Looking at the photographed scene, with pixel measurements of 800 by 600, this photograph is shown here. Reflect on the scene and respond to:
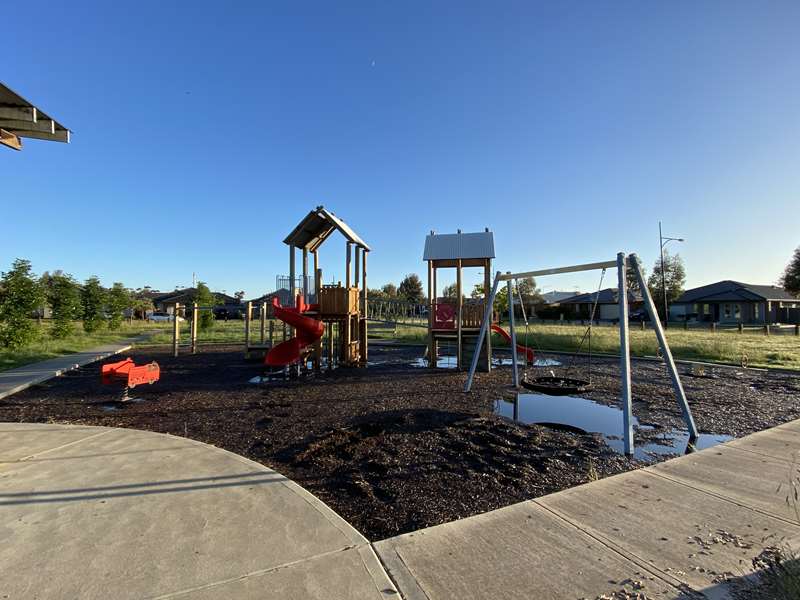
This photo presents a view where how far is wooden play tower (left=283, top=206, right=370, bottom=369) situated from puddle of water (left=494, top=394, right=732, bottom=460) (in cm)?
640

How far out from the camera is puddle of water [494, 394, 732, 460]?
552cm

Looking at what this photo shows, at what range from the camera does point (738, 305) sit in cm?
4700

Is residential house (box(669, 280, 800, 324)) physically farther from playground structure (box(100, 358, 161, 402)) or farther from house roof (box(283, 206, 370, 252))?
playground structure (box(100, 358, 161, 402))

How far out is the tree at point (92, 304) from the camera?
80.7 feet

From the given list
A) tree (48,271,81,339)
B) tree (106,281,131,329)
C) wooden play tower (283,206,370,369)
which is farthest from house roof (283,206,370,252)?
tree (106,281,131,329)

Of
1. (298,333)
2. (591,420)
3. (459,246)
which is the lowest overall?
(591,420)

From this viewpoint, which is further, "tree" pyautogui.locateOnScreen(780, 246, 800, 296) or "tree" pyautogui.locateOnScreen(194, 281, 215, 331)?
"tree" pyautogui.locateOnScreen(780, 246, 800, 296)

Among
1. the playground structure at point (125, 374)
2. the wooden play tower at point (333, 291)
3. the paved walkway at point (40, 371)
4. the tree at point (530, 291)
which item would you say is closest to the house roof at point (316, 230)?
the wooden play tower at point (333, 291)

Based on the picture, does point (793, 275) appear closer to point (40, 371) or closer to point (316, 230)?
point (316, 230)

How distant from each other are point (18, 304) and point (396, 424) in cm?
1634

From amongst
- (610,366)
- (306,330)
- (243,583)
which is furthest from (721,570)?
(610,366)

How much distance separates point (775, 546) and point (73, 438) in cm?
758

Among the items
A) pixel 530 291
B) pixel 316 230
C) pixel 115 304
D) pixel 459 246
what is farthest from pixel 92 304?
pixel 530 291

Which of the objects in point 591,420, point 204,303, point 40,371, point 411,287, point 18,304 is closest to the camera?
point 591,420
